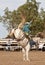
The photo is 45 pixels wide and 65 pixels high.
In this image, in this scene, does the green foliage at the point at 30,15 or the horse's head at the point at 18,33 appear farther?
the green foliage at the point at 30,15

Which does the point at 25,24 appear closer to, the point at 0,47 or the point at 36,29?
the point at 0,47

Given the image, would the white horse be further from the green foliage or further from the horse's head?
the green foliage

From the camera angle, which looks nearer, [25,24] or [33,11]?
[25,24]

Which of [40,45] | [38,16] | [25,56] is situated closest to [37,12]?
[38,16]

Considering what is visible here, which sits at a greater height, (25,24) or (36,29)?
(25,24)

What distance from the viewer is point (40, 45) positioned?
113 ft

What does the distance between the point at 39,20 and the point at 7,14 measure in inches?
279

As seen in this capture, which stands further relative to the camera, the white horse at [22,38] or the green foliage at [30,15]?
the green foliage at [30,15]

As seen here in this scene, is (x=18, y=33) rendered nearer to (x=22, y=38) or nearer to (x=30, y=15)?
(x=22, y=38)

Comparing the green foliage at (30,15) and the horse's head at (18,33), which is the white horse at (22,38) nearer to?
the horse's head at (18,33)

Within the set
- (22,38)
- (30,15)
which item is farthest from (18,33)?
(30,15)

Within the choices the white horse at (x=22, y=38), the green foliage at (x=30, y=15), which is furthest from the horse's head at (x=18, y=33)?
the green foliage at (x=30, y=15)

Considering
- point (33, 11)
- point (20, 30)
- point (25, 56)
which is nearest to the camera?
point (20, 30)

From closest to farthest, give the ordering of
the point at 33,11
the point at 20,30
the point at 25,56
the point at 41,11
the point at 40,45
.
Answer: the point at 20,30
the point at 25,56
the point at 40,45
the point at 33,11
the point at 41,11
